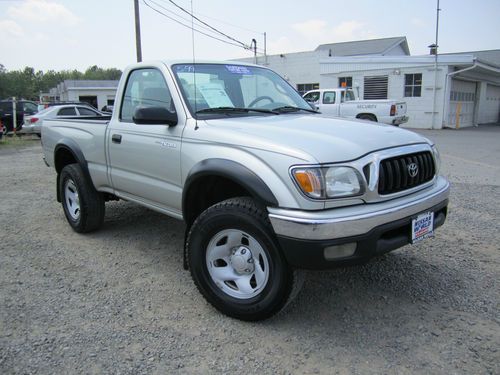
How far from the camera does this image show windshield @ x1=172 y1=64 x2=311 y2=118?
365 cm

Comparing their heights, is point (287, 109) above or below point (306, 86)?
below

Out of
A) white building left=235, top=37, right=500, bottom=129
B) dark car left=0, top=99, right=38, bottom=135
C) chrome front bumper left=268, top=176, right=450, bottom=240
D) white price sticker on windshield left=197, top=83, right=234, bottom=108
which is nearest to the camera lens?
chrome front bumper left=268, top=176, right=450, bottom=240

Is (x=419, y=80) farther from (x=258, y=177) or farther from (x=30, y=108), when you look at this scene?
(x=258, y=177)

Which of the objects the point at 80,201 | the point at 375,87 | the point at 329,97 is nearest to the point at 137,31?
the point at 329,97

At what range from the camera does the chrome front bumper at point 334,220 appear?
2549 millimetres

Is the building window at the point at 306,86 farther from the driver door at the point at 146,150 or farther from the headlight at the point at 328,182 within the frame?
the headlight at the point at 328,182

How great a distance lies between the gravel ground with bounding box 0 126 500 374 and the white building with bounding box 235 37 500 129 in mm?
18371

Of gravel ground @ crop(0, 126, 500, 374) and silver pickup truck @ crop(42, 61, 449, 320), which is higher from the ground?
silver pickup truck @ crop(42, 61, 449, 320)

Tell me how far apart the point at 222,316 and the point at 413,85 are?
21897mm

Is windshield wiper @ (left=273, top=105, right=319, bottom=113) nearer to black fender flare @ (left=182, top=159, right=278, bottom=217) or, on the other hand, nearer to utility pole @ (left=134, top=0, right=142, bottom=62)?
black fender flare @ (left=182, top=159, right=278, bottom=217)

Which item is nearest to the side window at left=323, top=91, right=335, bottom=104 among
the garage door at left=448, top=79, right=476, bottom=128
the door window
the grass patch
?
the garage door at left=448, top=79, right=476, bottom=128

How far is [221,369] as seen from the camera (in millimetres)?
2590

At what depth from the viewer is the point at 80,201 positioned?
486cm

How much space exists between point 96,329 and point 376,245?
1.98m
